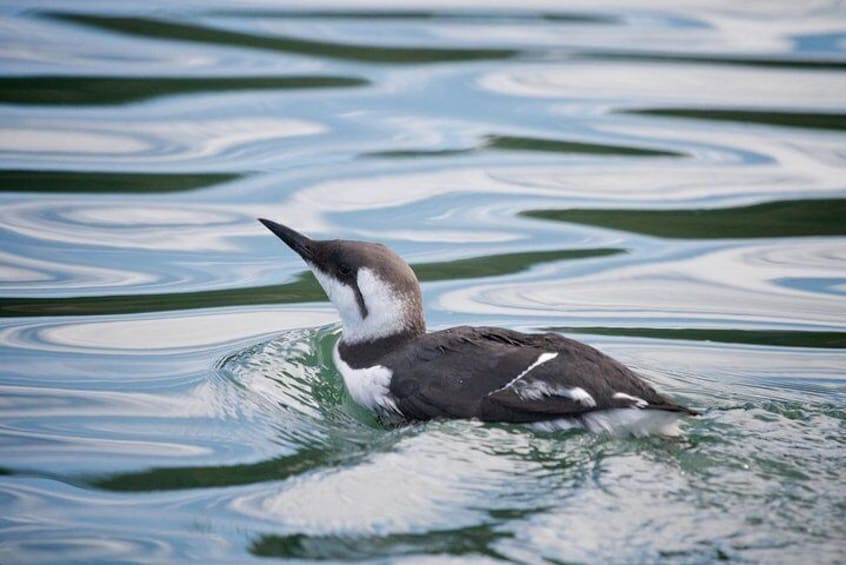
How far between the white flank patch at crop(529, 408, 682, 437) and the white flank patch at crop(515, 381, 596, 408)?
0.25 feet

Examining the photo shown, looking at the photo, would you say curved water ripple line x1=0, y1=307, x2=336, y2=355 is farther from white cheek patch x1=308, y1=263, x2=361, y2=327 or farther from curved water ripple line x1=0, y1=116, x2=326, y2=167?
curved water ripple line x1=0, y1=116, x2=326, y2=167

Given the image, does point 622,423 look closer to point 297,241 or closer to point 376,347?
point 376,347

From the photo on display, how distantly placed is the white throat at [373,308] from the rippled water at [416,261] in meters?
0.37

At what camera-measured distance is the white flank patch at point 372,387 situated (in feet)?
20.2

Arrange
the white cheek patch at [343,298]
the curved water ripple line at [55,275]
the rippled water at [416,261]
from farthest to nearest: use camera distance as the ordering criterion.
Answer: the curved water ripple line at [55,275]
the white cheek patch at [343,298]
the rippled water at [416,261]

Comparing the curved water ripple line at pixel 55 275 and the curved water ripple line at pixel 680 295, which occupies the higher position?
the curved water ripple line at pixel 55 275

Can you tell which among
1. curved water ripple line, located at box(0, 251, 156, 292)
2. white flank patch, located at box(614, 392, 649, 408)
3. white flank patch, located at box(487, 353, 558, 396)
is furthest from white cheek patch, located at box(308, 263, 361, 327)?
curved water ripple line, located at box(0, 251, 156, 292)

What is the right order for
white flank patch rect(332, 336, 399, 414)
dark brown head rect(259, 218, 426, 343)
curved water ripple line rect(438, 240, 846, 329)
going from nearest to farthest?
white flank patch rect(332, 336, 399, 414) < dark brown head rect(259, 218, 426, 343) < curved water ripple line rect(438, 240, 846, 329)

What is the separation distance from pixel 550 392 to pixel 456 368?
0.45m

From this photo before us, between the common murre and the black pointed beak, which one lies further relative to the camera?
the black pointed beak

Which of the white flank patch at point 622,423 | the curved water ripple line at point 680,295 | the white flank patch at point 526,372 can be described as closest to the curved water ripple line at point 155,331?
the curved water ripple line at point 680,295

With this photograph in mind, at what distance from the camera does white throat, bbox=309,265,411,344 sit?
6406 millimetres

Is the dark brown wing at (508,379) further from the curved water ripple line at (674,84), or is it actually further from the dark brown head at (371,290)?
the curved water ripple line at (674,84)

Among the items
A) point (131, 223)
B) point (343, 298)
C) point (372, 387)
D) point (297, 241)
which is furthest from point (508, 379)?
point (131, 223)
